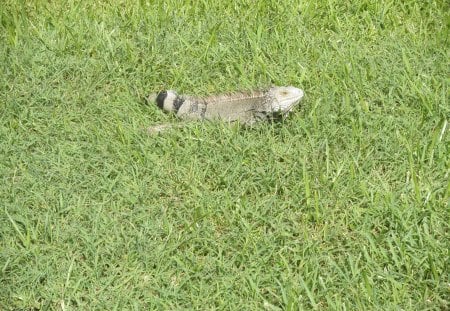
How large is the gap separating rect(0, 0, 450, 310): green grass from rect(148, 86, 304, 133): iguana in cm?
8

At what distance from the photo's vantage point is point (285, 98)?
4.32m

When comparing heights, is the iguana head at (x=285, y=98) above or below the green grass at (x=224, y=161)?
above

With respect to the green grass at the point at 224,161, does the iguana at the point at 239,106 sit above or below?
above

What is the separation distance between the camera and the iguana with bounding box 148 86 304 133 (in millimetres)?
4328

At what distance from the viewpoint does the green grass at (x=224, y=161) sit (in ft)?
→ 11.4

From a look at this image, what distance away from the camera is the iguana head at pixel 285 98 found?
4.30m

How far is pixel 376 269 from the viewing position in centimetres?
347

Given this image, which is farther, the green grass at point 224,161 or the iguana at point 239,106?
the iguana at point 239,106

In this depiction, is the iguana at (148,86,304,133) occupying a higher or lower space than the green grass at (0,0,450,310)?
higher

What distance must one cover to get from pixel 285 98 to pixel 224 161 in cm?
52

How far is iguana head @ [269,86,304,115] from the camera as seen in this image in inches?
169

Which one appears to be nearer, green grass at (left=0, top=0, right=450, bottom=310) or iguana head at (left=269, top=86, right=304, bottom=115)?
green grass at (left=0, top=0, right=450, bottom=310)

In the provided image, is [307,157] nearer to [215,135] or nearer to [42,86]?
[215,135]

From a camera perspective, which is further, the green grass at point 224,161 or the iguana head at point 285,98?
the iguana head at point 285,98
